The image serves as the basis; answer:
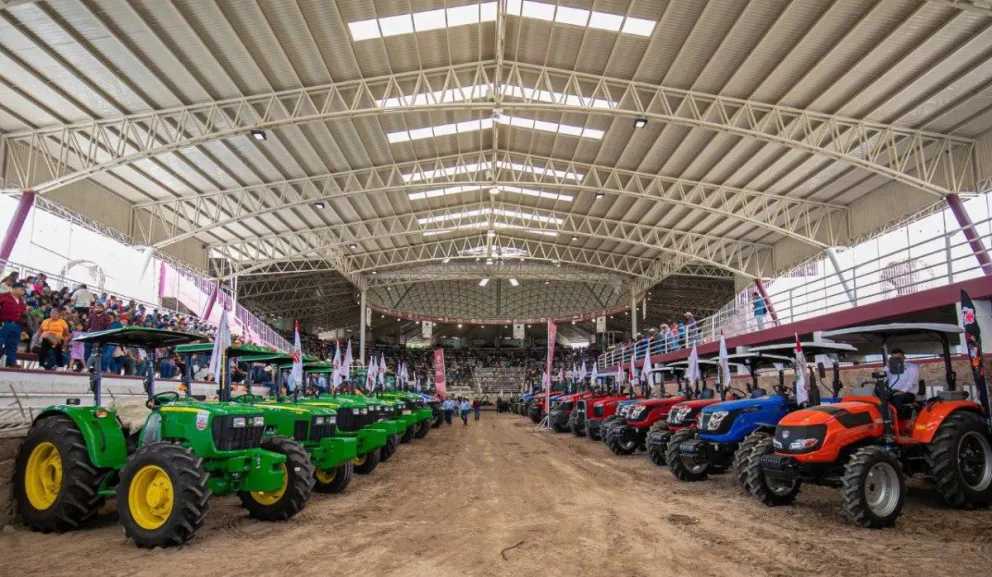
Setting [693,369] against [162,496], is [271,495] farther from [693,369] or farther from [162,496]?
[693,369]

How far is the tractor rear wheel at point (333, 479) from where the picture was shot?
27.3 feet

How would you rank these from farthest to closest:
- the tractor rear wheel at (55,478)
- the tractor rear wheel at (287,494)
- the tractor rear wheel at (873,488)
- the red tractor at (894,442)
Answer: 1. the tractor rear wheel at (287,494)
2. the red tractor at (894,442)
3. the tractor rear wheel at (873,488)
4. the tractor rear wheel at (55,478)

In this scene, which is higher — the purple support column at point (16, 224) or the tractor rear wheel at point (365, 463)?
the purple support column at point (16, 224)

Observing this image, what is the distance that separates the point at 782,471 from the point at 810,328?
849cm

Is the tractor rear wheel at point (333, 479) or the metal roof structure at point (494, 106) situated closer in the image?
the tractor rear wheel at point (333, 479)

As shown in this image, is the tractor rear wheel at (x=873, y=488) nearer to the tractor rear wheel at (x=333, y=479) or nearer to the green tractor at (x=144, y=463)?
the green tractor at (x=144, y=463)

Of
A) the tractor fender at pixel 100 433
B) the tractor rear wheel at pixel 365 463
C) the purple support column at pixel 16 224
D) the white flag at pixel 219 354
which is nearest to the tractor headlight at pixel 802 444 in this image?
the white flag at pixel 219 354

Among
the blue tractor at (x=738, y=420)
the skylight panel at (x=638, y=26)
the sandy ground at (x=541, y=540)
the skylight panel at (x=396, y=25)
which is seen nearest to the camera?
the sandy ground at (x=541, y=540)

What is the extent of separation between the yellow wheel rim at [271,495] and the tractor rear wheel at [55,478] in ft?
4.55

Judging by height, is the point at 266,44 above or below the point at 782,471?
above

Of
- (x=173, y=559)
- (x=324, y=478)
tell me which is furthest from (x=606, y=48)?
(x=173, y=559)

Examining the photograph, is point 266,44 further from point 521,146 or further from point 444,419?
point 444,419

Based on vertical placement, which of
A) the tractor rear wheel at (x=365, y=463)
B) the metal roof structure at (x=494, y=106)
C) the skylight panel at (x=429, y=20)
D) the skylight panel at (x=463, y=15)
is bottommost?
the tractor rear wheel at (x=365, y=463)

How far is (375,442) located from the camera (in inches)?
387
